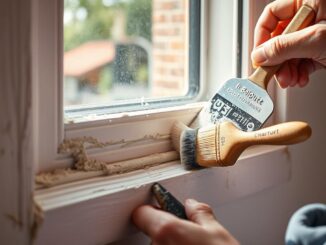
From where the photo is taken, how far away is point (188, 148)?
67 cm

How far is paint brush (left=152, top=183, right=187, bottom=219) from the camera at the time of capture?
1.94ft

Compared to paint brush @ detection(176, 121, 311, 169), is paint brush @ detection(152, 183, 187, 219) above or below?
below

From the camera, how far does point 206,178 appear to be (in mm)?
686

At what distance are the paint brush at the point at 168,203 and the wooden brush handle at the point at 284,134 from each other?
0.45 ft

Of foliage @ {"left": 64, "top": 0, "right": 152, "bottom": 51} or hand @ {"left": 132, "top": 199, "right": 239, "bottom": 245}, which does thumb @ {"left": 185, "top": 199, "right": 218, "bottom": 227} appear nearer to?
hand @ {"left": 132, "top": 199, "right": 239, "bottom": 245}

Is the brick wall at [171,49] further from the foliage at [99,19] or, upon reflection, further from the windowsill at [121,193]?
the windowsill at [121,193]

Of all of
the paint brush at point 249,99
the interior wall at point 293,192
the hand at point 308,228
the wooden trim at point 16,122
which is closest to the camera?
the wooden trim at point 16,122

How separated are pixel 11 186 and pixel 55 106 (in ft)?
0.41

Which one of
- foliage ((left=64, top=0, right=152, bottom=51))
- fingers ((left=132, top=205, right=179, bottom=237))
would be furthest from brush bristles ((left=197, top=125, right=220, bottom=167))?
foliage ((left=64, top=0, right=152, bottom=51))

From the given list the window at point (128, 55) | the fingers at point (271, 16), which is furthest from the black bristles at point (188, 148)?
the fingers at point (271, 16)

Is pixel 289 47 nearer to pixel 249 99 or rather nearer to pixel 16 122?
pixel 249 99

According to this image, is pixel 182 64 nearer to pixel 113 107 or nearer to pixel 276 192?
pixel 113 107

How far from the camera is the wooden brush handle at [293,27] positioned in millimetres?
698

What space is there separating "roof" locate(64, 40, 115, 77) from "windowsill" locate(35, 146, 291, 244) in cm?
17
